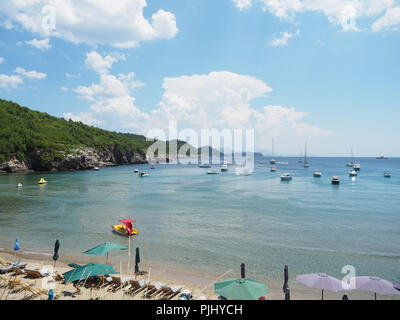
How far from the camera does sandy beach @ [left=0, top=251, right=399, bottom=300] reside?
14.5 m

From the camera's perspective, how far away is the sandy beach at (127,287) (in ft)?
47.7

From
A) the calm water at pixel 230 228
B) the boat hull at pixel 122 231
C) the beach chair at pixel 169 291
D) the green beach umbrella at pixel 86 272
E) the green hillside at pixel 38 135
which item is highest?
the green hillside at pixel 38 135

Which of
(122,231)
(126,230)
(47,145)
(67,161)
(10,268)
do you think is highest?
(47,145)

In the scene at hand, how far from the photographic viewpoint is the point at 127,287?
610 inches

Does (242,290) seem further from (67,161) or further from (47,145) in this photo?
(67,161)

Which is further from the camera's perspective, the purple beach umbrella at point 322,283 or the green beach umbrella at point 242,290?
the purple beach umbrella at point 322,283

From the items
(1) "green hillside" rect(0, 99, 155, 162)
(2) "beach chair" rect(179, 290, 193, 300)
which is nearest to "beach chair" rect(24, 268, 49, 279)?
(2) "beach chair" rect(179, 290, 193, 300)

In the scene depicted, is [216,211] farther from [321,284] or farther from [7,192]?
[7,192]

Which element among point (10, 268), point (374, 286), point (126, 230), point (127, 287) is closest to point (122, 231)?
point (126, 230)

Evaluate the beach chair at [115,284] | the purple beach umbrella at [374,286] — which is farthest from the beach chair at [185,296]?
the purple beach umbrella at [374,286]

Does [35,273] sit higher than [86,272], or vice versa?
[86,272]

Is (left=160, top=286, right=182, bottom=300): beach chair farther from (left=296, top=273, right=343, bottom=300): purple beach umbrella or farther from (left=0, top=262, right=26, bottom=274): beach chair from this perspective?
(left=0, top=262, right=26, bottom=274): beach chair

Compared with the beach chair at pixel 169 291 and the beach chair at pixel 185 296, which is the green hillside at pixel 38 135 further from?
the beach chair at pixel 185 296
